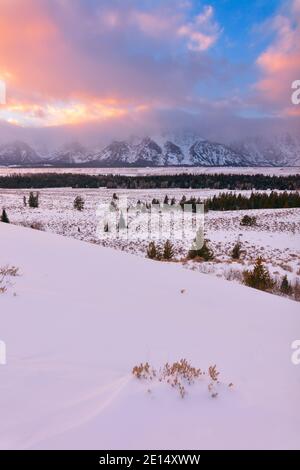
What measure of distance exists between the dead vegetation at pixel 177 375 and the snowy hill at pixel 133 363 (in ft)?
0.24

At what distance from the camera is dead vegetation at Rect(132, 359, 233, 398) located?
2785 millimetres

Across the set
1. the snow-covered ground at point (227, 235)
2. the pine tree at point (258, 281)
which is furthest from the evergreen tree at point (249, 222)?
the pine tree at point (258, 281)

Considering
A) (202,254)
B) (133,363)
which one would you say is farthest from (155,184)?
(133,363)

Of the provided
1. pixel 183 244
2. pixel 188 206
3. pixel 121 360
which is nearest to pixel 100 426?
pixel 121 360

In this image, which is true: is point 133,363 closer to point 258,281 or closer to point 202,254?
point 258,281

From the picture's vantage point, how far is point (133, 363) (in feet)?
10.2

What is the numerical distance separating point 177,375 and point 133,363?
456mm

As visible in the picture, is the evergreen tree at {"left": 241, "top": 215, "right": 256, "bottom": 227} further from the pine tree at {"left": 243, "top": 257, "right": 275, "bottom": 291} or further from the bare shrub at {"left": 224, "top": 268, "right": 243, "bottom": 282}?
the pine tree at {"left": 243, "top": 257, "right": 275, "bottom": 291}

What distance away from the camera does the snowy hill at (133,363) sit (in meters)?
2.20

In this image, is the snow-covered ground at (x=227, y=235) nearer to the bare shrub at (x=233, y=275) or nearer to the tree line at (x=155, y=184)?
the bare shrub at (x=233, y=275)

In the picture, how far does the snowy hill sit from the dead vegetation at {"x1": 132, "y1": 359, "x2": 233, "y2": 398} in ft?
0.24

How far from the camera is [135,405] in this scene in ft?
8.00

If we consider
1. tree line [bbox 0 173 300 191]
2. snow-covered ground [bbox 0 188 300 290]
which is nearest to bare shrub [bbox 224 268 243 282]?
snow-covered ground [bbox 0 188 300 290]

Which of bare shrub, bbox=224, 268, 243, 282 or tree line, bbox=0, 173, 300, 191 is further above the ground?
tree line, bbox=0, 173, 300, 191
